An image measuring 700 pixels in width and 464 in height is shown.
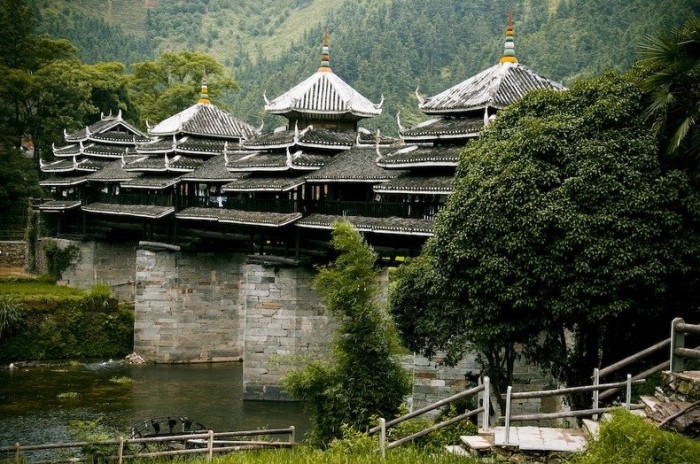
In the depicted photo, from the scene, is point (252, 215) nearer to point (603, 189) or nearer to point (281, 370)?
point (281, 370)

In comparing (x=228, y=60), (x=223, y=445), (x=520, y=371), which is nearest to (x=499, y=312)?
(x=520, y=371)

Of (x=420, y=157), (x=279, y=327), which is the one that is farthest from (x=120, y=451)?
(x=279, y=327)

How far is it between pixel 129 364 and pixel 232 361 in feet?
14.2

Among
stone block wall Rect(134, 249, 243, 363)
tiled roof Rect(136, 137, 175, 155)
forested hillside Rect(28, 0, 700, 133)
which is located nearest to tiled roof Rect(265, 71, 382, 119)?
tiled roof Rect(136, 137, 175, 155)

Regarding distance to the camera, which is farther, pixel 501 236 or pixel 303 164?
pixel 303 164

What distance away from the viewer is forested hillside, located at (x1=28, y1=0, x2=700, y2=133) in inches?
3246

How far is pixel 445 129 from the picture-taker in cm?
2572

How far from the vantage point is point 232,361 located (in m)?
38.8

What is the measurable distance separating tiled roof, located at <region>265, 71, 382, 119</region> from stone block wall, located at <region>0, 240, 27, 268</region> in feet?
82.4

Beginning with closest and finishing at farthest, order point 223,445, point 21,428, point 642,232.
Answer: point 642,232, point 223,445, point 21,428

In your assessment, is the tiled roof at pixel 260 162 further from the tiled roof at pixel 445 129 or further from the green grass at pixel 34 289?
the green grass at pixel 34 289

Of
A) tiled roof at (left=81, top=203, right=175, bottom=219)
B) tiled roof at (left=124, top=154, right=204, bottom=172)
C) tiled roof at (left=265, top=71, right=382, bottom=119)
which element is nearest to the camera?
tiled roof at (left=265, top=71, right=382, bottom=119)

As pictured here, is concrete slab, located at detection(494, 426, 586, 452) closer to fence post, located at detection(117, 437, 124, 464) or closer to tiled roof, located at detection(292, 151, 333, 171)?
fence post, located at detection(117, 437, 124, 464)

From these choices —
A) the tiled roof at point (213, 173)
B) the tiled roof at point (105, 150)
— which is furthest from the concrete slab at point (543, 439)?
the tiled roof at point (105, 150)
